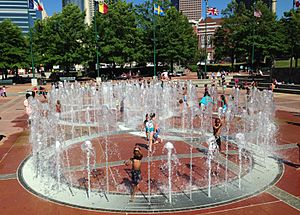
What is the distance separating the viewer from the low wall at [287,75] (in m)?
31.7

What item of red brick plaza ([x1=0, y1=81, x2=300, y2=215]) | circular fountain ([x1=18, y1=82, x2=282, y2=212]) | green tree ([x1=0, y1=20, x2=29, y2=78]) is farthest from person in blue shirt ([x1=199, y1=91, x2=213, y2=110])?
green tree ([x1=0, y1=20, x2=29, y2=78])

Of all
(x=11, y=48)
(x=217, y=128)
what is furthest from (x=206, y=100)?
(x=11, y=48)

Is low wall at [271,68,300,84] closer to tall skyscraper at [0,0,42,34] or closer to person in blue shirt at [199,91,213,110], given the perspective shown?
person in blue shirt at [199,91,213,110]

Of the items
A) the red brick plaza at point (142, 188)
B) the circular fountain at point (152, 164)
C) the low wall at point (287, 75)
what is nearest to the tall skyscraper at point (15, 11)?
the low wall at point (287, 75)

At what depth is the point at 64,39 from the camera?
48.0 m

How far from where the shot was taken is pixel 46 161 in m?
9.81

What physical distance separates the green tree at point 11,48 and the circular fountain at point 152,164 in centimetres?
3360

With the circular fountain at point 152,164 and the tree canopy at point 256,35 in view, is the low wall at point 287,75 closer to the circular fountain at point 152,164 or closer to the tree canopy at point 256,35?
the circular fountain at point 152,164

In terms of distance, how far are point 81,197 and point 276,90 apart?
28592mm

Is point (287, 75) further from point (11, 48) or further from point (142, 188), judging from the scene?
point (11, 48)

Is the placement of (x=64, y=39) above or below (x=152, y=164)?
above

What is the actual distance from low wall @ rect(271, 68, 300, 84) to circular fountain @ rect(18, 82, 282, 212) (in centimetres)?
1781

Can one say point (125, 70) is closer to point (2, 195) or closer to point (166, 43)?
point (166, 43)

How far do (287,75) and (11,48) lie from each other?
39.2m
